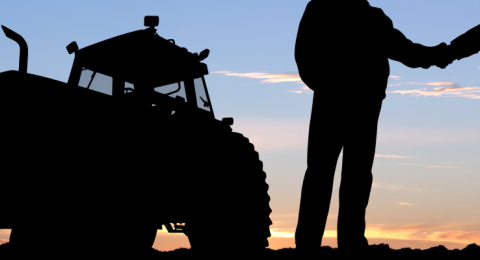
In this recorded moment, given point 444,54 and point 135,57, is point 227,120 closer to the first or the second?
point 135,57

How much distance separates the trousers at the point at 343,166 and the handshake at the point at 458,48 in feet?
1.63

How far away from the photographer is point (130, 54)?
5.39 m

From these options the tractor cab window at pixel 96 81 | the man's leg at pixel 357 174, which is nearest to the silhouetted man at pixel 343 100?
the man's leg at pixel 357 174

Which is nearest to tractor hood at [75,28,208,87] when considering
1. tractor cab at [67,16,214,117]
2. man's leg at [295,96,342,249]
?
tractor cab at [67,16,214,117]

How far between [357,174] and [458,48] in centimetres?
101

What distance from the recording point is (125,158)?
4504mm

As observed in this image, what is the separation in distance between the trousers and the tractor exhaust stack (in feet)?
7.98

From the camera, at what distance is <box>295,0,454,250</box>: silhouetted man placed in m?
3.21

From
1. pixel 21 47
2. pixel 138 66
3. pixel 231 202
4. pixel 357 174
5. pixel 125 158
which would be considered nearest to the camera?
pixel 357 174

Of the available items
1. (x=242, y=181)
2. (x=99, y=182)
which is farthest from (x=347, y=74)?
(x=242, y=181)

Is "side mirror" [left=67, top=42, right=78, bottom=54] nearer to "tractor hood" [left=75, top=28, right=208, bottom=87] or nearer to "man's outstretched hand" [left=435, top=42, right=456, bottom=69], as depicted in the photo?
"tractor hood" [left=75, top=28, right=208, bottom=87]

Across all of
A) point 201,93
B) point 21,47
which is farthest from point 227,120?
point 21,47

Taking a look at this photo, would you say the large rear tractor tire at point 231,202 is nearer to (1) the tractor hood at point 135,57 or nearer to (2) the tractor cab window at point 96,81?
(1) the tractor hood at point 135,57

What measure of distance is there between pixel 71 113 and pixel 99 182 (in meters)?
0.58
